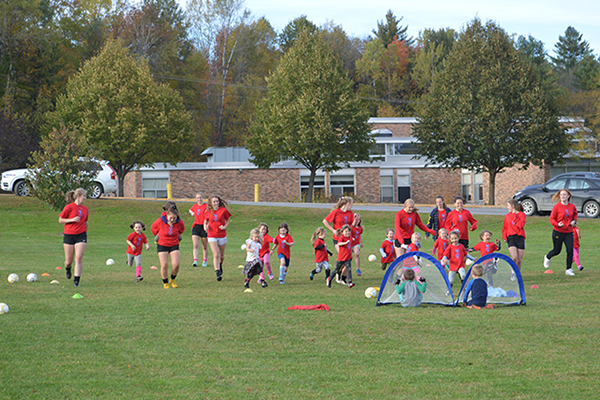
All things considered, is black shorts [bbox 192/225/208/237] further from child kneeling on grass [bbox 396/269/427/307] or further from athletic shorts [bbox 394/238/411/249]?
child kneeling on grass [bbox 396/269/427/307]

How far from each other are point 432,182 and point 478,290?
1569 inches

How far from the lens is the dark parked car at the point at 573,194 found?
26.2 meters

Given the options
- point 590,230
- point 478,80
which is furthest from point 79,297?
point 478,80

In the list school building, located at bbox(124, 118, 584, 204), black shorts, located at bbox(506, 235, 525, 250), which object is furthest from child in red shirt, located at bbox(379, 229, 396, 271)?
school building, located at bbox(124, 118, 584, 204)

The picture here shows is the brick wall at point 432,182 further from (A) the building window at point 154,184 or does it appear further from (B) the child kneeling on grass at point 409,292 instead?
(B) the child kneeling on grass at point 409,292

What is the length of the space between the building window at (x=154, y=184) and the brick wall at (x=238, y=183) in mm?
704

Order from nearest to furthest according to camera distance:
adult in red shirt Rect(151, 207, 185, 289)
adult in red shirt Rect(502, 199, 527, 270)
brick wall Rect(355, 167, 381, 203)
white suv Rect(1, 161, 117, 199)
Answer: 1. adult in red shirt Rect(151, 207, 185, 289)
2. adult in red shirt Rect(502, 199, 527, 270)
3. white suv Rect(1, 161, 117, 199)
4. brick wall Rect(355, 167, 381, 203)

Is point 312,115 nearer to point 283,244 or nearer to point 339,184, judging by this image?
point 339,184

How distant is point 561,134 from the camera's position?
3641cm

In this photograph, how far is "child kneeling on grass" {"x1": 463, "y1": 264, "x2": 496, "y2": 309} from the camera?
370 inches

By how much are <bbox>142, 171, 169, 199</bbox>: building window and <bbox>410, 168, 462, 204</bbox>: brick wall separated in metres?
18.9

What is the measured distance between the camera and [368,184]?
48.1 m

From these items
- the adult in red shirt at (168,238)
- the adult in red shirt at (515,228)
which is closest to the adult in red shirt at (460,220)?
the adult in red shirt at (515,228)

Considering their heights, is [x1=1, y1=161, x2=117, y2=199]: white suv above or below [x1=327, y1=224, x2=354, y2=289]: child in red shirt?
above
